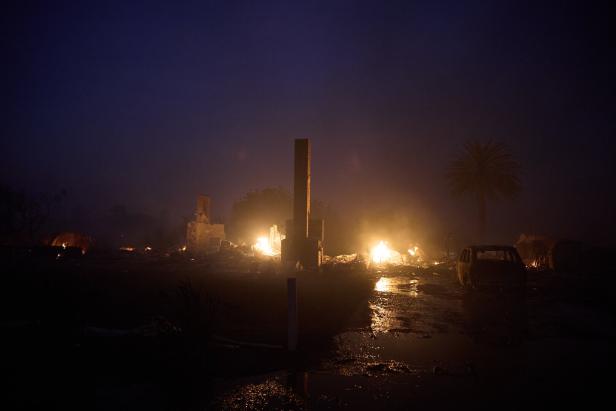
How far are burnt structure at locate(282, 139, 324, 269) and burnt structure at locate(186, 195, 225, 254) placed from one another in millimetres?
14498

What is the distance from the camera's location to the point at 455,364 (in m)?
5.52

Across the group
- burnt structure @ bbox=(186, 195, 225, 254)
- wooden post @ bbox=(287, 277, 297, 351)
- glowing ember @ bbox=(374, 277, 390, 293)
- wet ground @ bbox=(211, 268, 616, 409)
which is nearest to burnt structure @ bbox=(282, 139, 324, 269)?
glowing ember @ bbox=(374, 277, 390, 293)

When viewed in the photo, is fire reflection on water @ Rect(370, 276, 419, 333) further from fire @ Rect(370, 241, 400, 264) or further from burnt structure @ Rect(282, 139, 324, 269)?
fire @ Rect(370, 241, 400, 264)

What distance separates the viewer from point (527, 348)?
6387 millimetres

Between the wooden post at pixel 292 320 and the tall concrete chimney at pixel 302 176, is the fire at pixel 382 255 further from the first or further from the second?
the wooden post at pixel 292 320

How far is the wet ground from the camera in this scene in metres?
4.29

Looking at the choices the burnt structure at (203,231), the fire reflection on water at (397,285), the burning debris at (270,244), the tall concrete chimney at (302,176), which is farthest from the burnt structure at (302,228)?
the burnt structure at (203,231)

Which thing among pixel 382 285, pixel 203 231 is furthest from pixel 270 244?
pixel 382 285

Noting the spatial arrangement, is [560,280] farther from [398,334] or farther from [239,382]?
[239,382]

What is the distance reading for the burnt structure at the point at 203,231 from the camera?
104 feet

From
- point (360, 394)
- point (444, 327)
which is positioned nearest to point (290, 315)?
point (360, 394)

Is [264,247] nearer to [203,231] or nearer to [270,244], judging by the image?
[270,244]

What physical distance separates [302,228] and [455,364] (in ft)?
43.7

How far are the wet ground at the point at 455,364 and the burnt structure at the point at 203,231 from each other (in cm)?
2410
